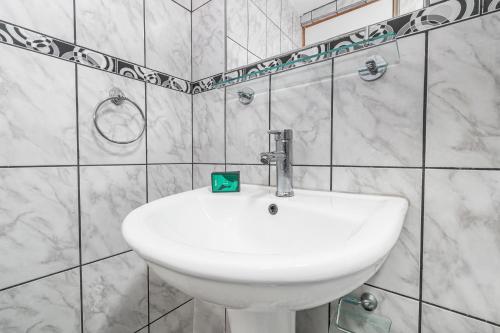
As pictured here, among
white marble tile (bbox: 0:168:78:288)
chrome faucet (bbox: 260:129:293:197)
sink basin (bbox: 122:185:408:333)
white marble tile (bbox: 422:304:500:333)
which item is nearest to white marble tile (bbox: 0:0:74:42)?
white marble tile (bbox: 0:168:78:288)

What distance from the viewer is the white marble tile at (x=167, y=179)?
3.19 feet

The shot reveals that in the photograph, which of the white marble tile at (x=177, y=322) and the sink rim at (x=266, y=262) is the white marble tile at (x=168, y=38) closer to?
the sink rim at (x=266, y=262)

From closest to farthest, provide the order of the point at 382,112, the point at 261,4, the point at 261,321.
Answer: the point at 261,321 < the point at 382,112 < the point at 261,4

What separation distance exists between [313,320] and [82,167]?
3.02 ft

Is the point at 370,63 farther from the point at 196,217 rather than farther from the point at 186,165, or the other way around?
the point at 186,165

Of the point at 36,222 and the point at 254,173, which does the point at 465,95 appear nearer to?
the point at 254,173

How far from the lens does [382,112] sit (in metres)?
0.63

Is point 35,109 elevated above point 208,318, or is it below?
above

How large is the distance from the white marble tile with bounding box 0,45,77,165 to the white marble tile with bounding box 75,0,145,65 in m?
0.14

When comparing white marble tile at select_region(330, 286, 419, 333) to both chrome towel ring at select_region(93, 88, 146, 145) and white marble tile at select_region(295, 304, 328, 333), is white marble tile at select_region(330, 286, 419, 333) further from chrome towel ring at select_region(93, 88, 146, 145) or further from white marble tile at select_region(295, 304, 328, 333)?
chrome towel ring at select_region(93, 88, 146, 145)

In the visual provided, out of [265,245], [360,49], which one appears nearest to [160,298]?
[265,245]

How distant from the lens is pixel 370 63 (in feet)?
2.03

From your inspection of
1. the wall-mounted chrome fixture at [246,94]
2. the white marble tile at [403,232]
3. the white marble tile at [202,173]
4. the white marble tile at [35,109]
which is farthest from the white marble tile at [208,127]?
the white marble tile at [403,232]

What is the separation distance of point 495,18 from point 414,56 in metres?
0.15
